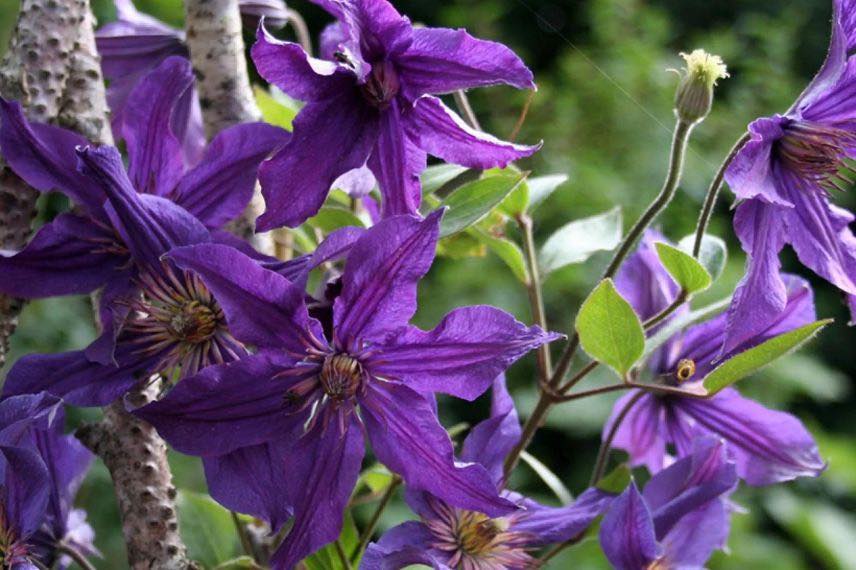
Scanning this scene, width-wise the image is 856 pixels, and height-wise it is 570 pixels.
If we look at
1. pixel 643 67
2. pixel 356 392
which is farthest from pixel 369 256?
pixel 643 67

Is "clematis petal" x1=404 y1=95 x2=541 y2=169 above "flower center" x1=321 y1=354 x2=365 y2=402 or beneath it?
above

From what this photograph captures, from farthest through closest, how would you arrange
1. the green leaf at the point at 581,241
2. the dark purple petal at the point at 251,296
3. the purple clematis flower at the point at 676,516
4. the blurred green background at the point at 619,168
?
the blurred green background at the point at 619,168 → the green leaf at the point at 581,241 → the purple clematis flower at the point at 676,516 → the dark purple petal at the point at 251,296

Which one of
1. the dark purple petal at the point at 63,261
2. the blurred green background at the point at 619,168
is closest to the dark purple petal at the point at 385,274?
the dark purple petal at the point at 63,261

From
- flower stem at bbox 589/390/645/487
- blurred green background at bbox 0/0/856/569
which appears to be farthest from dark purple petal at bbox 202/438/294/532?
blurred green background at bbox 0/0/856/569

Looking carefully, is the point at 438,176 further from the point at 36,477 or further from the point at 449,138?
the point at 36,477

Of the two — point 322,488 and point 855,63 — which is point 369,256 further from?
point 855,63

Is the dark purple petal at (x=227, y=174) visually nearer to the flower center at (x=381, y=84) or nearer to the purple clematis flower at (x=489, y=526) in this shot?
the flower center at (x=381, y=84)

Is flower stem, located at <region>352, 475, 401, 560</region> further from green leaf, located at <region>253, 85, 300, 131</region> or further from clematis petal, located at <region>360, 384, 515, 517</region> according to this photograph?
green leaf, located at <region>253, 85, 300, 131</region>
